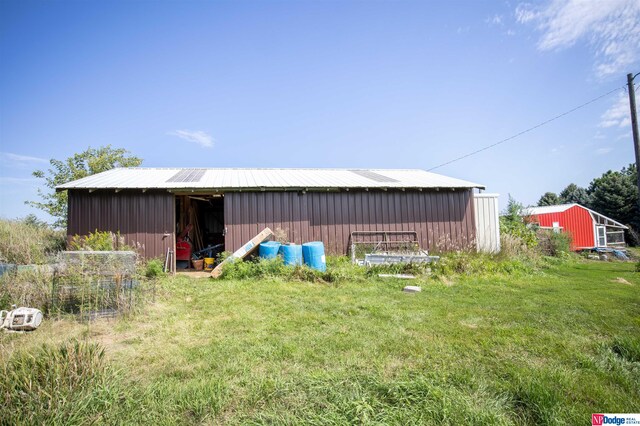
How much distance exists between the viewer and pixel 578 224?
22.1 metres

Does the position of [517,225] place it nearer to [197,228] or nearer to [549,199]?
[197,228]

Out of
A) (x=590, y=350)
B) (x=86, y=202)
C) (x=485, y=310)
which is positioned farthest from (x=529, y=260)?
(x=86, y=202)

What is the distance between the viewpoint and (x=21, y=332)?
3695mm

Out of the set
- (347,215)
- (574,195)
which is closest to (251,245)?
(347,215)

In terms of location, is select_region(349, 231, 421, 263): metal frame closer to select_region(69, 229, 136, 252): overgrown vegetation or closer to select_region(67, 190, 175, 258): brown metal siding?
select_region(67, 190, 175, 258): brown metal siding

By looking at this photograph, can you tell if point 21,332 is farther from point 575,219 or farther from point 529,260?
point 575,219

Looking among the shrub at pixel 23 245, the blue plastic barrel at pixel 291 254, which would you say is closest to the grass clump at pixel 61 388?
the shrub at pixel 23 245

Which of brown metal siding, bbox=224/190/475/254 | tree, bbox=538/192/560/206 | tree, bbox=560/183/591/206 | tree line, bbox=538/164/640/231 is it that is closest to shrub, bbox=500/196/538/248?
brown metal siding, bbox=224/190/475/254

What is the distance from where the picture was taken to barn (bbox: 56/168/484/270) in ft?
30.5

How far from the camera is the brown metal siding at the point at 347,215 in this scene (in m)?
9.96

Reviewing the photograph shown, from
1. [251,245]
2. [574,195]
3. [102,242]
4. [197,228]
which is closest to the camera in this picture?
[102,242]

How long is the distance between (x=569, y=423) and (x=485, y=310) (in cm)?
301

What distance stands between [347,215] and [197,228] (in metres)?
7.64

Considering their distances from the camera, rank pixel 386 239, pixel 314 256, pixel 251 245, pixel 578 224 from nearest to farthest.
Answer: pixel 314 256, pixel 251 245, pixel 386 239, pixel 578 224
